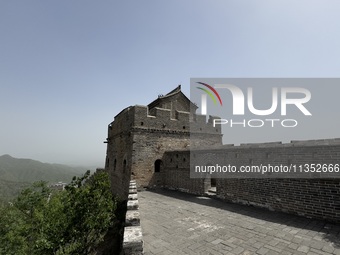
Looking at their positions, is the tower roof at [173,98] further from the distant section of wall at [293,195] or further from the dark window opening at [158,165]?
the distant section of wall at [293,195]

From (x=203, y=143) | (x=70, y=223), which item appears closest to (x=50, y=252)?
(x=70, y=223)

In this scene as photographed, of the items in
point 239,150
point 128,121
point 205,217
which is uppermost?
point 128,121

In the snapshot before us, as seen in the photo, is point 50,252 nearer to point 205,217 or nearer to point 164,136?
point 205,217

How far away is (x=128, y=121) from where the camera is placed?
14.1m

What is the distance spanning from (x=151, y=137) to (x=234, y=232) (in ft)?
30.1

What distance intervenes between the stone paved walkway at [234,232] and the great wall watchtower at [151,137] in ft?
19.0

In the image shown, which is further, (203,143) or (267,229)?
(203,143)

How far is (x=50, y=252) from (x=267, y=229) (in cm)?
633

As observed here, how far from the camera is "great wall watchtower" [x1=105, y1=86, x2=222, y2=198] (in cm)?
1304

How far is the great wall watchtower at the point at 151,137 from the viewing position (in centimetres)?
1304

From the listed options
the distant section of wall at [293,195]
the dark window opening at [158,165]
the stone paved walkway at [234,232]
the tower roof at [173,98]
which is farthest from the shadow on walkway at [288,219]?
the tower roof at [173,98]

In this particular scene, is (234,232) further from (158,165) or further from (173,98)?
(173,98)

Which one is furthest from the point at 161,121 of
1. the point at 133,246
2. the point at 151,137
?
the point at 133,246

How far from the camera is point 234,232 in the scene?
5.10m
